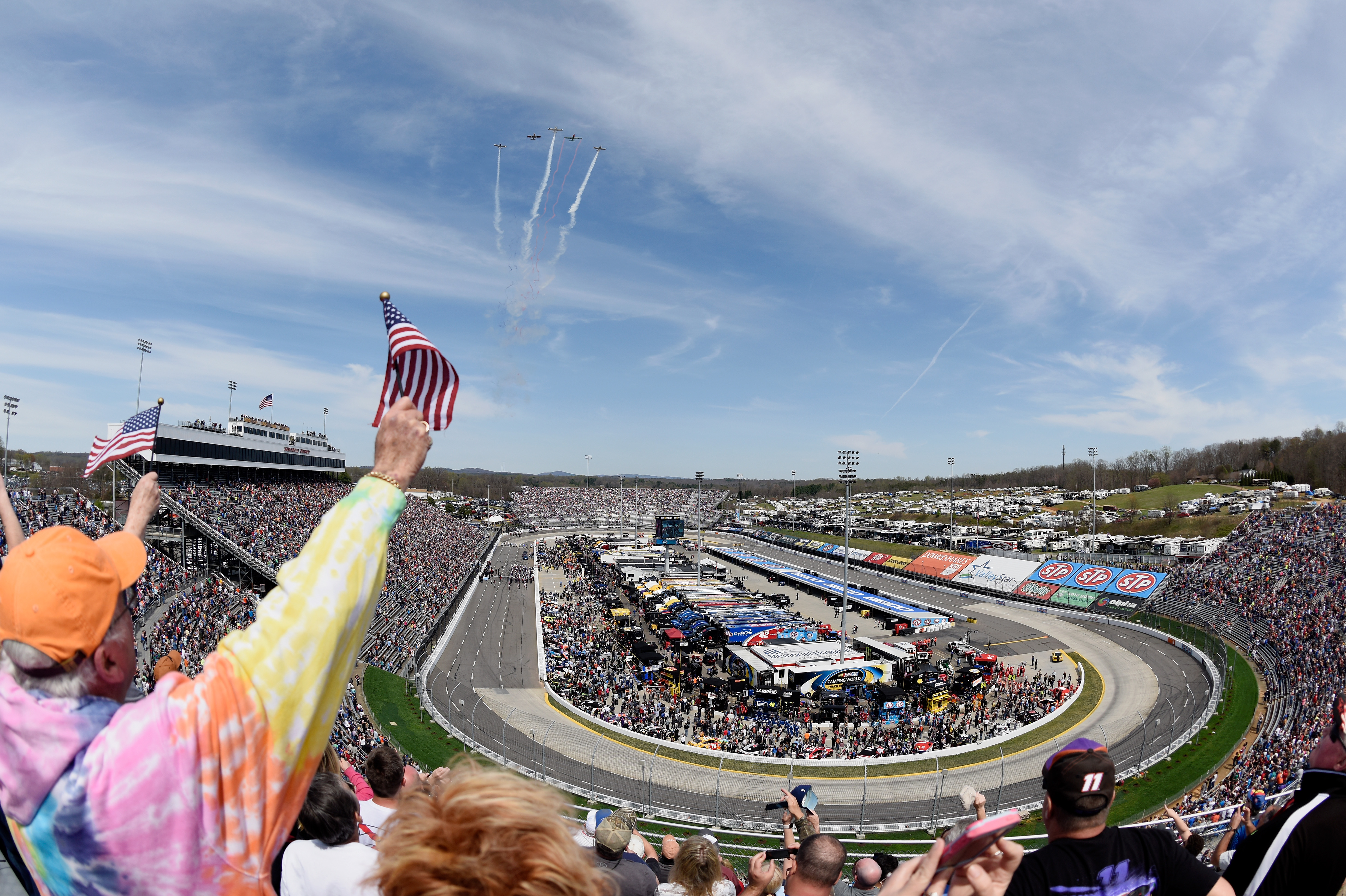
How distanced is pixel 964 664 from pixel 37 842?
37479 millimetres

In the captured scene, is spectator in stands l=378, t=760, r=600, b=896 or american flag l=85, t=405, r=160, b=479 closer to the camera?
spectator in stands l=378, t=760, r=600, b=896

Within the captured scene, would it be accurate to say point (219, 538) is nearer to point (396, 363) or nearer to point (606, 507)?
point (396, 363)

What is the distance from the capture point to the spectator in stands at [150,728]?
127 centimetres

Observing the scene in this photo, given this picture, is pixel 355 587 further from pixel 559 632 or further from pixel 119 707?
pixel 559 632

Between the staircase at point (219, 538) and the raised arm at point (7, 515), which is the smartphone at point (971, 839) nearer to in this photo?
the raised arm at point (7, 515)

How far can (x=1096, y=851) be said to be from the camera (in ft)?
9.52

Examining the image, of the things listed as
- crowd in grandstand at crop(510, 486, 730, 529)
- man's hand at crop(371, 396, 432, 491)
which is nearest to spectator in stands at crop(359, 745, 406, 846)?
man's hand at crop(371, 396, 432, 491)

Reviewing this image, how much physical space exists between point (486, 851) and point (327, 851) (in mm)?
1461

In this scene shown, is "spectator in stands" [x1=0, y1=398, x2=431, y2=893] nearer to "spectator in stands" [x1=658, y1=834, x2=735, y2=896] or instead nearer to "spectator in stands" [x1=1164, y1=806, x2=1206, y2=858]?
"spectator in stands" [x1=658, y1=834, x2=735, y2=896]

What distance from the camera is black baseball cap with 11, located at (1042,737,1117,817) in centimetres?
288

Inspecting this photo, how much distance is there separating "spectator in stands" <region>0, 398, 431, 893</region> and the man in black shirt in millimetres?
2922

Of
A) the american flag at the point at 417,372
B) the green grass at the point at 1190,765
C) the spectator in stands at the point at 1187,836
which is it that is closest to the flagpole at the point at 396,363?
the american flag at the point at 417,372

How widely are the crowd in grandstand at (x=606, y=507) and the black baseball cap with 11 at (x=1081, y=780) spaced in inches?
4055

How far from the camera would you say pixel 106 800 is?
1.25 m
